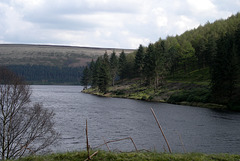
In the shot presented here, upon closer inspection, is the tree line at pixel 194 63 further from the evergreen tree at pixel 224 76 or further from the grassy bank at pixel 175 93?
the grassy bank at pixel 175 93

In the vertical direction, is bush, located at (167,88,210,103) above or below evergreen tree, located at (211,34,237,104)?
below

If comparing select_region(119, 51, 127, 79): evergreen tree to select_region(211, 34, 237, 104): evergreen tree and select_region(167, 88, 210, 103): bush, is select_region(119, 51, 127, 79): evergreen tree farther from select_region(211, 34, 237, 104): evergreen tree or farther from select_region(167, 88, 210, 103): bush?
select_region(211, 34, 237, 104): evergreen tree

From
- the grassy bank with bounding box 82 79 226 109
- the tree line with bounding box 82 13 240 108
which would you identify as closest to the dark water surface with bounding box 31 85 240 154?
the tree line with bounding box 82 13 240 108

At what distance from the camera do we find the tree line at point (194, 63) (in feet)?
223

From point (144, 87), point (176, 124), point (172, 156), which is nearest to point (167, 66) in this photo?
point (144, 87)

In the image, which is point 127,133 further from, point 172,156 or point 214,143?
point 172,156

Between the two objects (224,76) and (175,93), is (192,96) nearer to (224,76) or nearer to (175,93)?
(175,93)

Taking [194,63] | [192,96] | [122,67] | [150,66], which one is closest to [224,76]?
[192,96]

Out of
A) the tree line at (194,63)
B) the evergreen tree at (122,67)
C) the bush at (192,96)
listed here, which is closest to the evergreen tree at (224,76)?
the tree line at (194,63)

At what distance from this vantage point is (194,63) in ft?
444

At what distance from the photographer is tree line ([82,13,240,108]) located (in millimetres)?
67875

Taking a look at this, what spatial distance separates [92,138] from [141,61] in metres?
96.3

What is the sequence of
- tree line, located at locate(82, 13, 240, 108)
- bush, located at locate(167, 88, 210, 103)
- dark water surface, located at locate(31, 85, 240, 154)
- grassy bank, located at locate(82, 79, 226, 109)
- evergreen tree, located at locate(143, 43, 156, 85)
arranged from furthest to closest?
evergreen tree, located at locate(143, 43, 156, 85)
grassy bank, located at locate(82, 79, 226, 109)
bush, located at locate(167, 88, 210, 103)
tree line, located at locate(82, 13, 240, 108)
dark water surface, located at locate(31, 85, 240, 154)

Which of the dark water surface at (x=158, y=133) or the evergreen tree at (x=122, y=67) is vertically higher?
the evergreen tree at (x=122, y=67)
